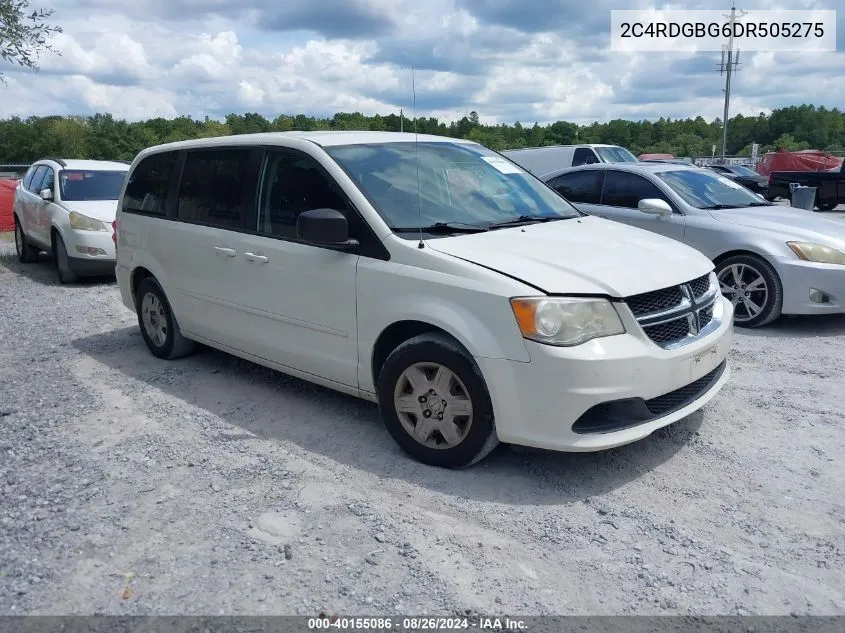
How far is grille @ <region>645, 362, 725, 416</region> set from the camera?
12.7ft

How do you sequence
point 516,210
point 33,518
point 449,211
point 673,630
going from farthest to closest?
point 516,210, point 449,211, point 33,518, point 673,630

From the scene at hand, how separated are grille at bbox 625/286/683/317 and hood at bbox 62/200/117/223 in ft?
27.6

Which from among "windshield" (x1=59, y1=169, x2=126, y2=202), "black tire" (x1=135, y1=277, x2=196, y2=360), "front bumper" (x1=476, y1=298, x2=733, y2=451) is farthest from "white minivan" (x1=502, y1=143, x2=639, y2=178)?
"front bumper" (x1=476, y1=298, x2=733, y2=451)

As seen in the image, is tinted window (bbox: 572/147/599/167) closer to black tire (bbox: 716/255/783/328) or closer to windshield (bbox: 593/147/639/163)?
windshield (bbox: 593/147/639/163)

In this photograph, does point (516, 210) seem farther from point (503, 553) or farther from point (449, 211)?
point (503, 553)

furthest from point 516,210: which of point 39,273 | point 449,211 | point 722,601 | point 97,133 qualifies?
point 97,133

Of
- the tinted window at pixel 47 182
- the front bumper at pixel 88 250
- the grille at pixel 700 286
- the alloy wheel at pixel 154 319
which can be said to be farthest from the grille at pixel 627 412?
the tinted window at pixel 47 182

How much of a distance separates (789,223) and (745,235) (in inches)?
22.4

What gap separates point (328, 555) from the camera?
3.21m

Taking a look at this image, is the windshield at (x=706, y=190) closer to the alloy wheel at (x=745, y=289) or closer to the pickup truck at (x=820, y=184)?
the alloy wheel at (x=745, y=289)

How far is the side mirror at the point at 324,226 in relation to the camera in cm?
412

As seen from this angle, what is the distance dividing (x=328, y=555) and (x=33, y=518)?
152 centimetres

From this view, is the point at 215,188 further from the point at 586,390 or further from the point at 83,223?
the point at 83,223

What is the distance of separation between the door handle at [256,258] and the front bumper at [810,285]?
468cm
